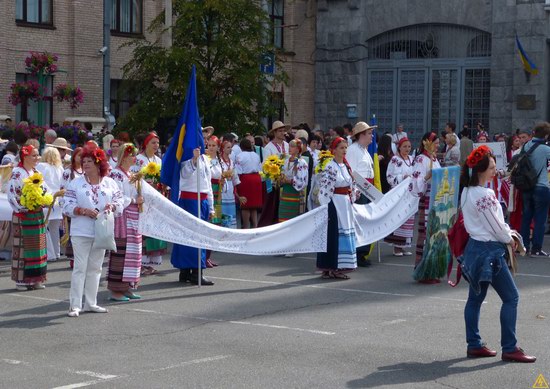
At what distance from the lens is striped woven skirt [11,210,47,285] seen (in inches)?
515

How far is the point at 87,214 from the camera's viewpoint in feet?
36.3

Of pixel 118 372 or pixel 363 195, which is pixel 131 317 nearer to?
pixel 118 372

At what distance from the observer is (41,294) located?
41.9ft

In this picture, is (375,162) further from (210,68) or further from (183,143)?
(210,68)

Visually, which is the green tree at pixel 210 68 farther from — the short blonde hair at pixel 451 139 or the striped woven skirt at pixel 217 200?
the striped woven skirt at pixel 217 200

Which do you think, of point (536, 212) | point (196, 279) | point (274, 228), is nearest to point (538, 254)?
point (536, 212)

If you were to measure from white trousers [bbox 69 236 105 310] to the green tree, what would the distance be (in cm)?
1219

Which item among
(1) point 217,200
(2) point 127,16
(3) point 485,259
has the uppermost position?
(2) point 127,16

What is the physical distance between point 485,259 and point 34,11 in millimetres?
21979

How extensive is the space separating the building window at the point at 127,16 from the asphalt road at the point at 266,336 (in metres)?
17.4

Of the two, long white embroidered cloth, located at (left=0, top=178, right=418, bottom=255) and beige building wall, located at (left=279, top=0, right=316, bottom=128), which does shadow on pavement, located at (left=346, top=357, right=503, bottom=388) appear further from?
beige building wall, located at (left=279, top=0, right=316, bottom=128)

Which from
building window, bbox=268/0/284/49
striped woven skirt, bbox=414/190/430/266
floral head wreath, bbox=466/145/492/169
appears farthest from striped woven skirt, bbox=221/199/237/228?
building window, bbox=268/0/284/49

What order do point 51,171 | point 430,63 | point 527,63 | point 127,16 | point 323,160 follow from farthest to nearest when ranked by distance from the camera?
point 430,63 → point 527,63 → point 127,16 → point 51,171 → point 323,160

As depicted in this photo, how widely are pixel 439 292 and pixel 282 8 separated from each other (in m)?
24.1
